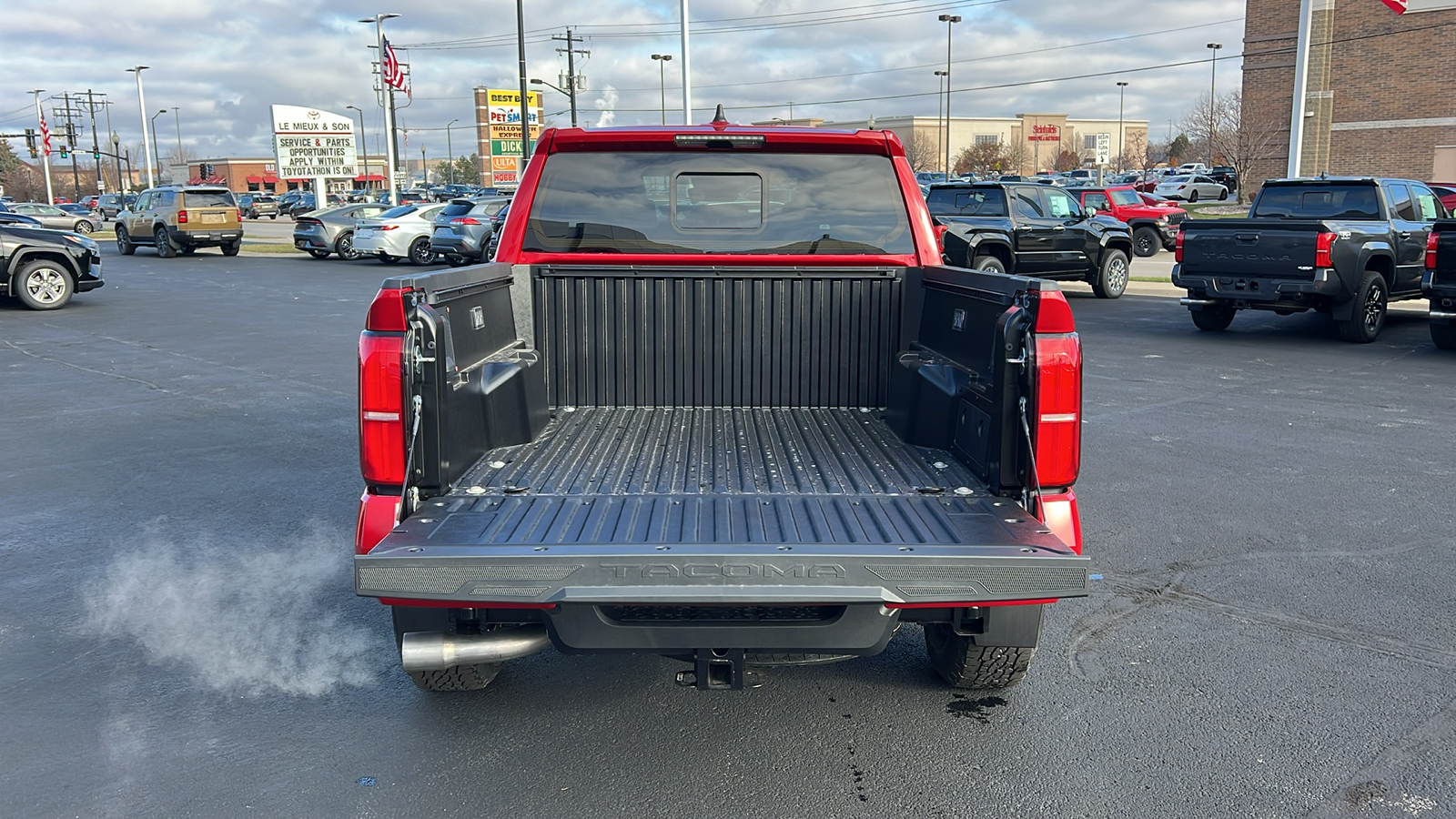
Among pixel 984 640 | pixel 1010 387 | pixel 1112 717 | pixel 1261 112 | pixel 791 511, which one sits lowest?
pixel 1112 717

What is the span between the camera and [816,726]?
12.2 feet

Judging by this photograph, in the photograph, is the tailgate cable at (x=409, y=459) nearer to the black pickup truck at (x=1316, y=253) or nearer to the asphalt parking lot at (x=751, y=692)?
the asphalt parking lot at (x=751, y=692)

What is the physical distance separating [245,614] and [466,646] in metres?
1.94

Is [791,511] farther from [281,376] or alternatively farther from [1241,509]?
[281,376]

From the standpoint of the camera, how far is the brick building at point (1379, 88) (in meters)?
44.1

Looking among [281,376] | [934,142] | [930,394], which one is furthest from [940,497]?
[934,142]

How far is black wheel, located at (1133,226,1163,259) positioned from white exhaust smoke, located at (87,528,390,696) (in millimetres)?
22366

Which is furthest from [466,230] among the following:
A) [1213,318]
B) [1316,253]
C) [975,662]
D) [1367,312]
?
[975,662]

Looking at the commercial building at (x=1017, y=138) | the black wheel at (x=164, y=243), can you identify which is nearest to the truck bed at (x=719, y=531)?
the black wheel at (x=164, y=243)

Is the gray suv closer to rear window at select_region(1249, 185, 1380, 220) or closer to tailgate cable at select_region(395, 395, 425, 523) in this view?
rear window at select_region(1249, 185, 1380, 220)

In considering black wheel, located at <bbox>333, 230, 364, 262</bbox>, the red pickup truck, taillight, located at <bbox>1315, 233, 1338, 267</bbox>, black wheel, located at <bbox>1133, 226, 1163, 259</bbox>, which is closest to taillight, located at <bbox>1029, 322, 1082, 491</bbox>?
taillight, located at <bbox>1315, 233, 1338, 267</bbox>

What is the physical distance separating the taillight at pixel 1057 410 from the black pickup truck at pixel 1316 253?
10632 mm

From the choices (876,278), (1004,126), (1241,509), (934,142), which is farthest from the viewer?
(1004,126)

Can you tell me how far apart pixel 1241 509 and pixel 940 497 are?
3.49 metres
